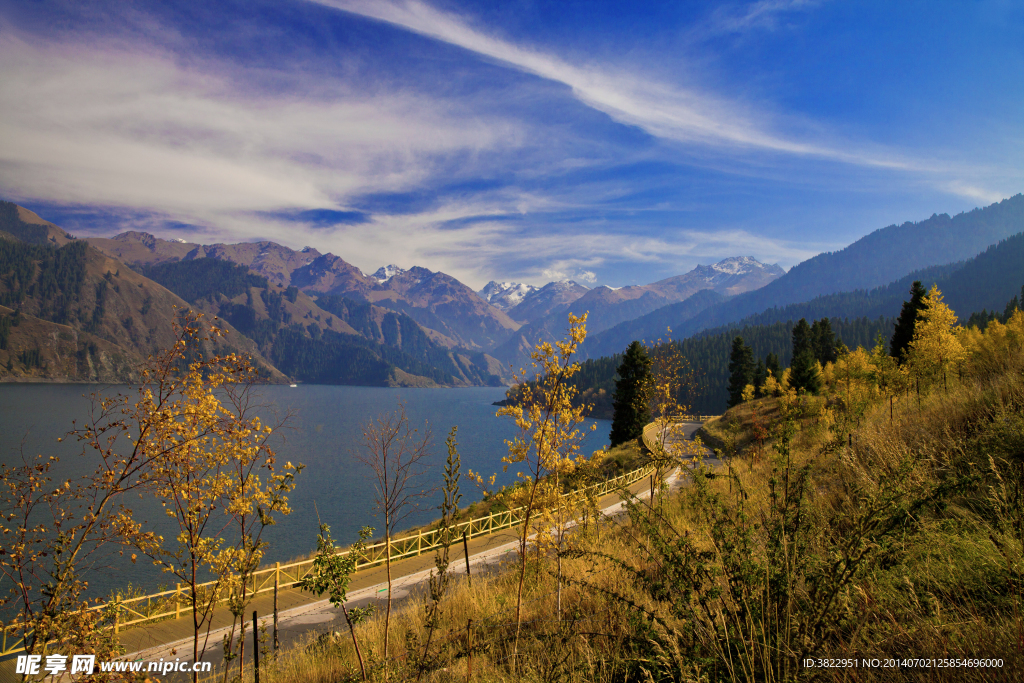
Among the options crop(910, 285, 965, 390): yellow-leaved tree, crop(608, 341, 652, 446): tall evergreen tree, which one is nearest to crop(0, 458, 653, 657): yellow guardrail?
crop(910, 285, 965, 390): yellow-leaved tree

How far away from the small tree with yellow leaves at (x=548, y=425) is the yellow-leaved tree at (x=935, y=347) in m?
15.8

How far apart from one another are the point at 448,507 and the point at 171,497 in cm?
367

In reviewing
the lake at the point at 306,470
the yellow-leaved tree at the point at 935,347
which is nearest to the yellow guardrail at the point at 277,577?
the lake at the point at 306,470

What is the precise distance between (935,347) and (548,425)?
17.4 m

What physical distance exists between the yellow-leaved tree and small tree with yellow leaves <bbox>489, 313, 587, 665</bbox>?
15.8m

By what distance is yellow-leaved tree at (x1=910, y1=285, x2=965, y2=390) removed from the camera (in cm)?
1608

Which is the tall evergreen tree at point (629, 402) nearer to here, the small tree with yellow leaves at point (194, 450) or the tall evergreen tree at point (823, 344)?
the small tree with yellow leaves at point (194, 450)

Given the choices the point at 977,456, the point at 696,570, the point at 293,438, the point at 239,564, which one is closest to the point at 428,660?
the point at 239,564

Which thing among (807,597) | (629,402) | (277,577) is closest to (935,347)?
(807,597)

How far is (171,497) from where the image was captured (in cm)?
566

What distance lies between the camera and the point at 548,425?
6.77 meters

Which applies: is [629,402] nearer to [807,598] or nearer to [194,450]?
[194,450]

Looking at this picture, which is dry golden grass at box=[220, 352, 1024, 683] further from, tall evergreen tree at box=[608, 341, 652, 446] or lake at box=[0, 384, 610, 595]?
tall evergreen tree at box=[608, 341, 652, 446]

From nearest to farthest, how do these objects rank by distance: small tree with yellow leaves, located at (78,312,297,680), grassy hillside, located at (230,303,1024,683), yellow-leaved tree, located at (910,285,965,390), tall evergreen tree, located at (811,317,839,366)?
grassy hillside, located at (230,303,1024,683) → small tree with yellow leaves, located at (78,312,297,680) → yellow-leaved tree, located at (910,285,965,390) → tall evergreen tree, located at (811,317,839,366)
